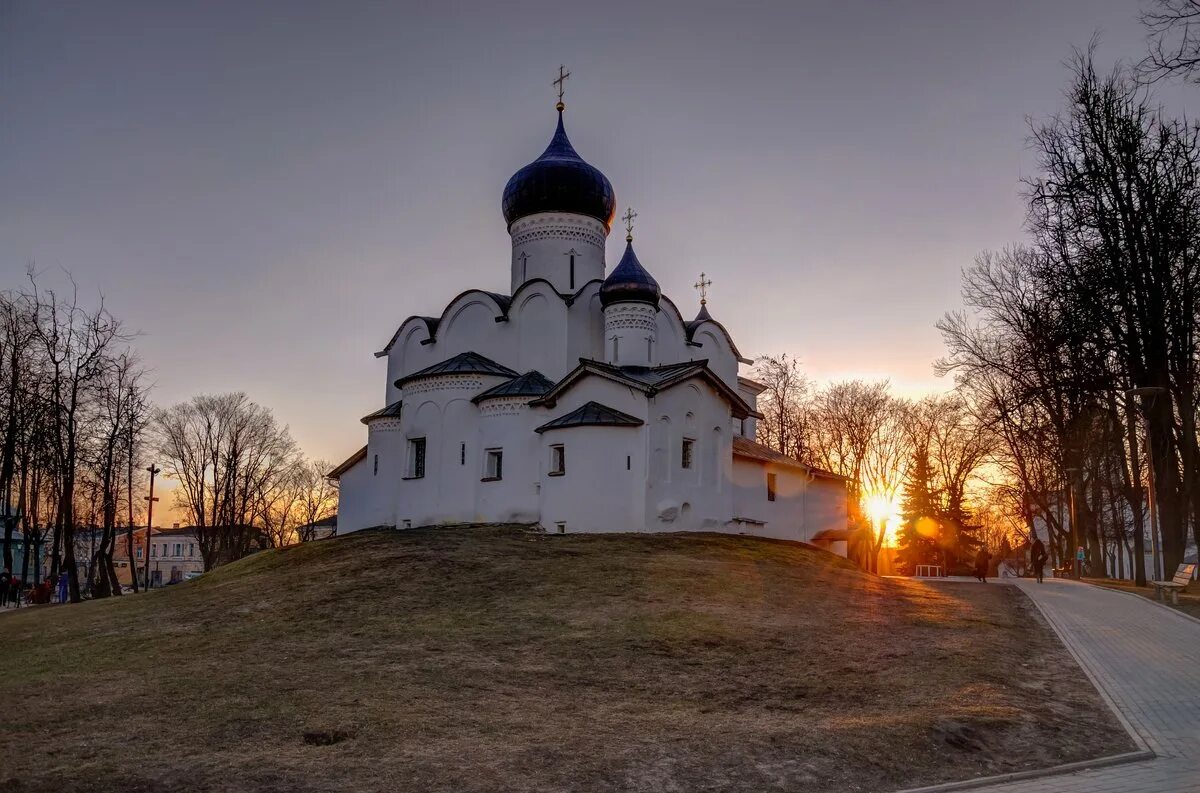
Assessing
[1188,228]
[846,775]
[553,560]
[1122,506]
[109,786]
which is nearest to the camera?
[109,786]

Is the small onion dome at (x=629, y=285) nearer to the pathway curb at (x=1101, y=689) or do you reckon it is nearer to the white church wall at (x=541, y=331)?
the white church wall at (x=541, y=331)

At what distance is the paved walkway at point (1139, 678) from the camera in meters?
8.83

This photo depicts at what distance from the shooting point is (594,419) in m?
27.5

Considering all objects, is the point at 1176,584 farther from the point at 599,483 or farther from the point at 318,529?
the point at 318,529

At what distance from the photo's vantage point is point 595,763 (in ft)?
29.8

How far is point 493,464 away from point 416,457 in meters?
2.89

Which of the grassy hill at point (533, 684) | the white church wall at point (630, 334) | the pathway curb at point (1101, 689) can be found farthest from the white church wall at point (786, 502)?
the pathway curb at point (1101, 689)

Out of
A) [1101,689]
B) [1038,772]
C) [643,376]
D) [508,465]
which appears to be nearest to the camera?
[1038,772]

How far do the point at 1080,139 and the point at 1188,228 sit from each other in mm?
4565

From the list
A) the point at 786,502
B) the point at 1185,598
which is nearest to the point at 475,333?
the point at 786,502

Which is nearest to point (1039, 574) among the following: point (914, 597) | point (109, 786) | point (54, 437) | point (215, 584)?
point (914, 597)

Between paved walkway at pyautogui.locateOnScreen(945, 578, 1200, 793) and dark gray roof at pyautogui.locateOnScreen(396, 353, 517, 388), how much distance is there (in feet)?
56.1

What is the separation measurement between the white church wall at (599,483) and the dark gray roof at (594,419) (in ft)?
0.65

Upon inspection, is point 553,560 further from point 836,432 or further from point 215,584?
point 836,432
